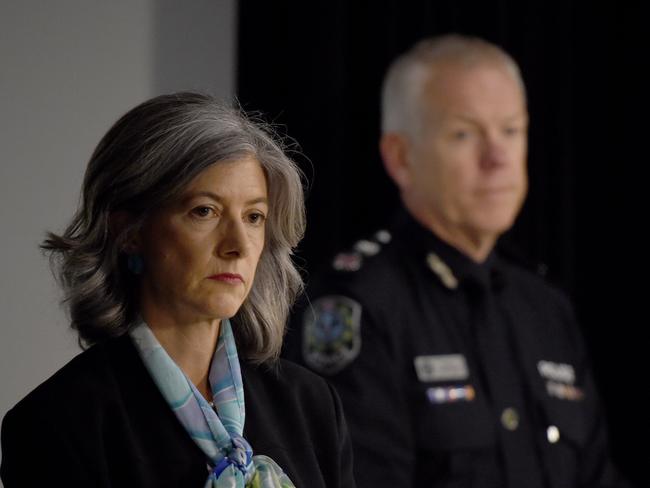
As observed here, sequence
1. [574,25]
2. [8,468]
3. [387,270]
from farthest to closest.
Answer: [574,25]
[387,270]
[8,468]

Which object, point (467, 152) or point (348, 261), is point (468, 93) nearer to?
point (467, 152)

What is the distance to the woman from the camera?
3.80ft

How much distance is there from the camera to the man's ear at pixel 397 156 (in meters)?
2.40

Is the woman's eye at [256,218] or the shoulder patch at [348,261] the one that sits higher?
the woman's eye at [256,218]

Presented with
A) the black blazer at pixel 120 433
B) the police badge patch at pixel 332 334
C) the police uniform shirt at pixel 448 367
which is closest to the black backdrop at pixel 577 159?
the police uniform shirt at pixel 448 367

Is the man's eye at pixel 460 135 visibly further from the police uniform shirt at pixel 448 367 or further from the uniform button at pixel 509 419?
the uniform button at pixel 509 419

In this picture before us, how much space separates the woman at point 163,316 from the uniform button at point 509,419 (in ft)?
3.22

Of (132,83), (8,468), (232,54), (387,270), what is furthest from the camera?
(232,54)

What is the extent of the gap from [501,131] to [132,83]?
712mm

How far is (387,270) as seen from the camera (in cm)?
229

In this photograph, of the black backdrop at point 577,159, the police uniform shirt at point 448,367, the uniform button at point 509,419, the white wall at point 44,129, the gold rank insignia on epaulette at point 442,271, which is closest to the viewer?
the white wall at point 44,129

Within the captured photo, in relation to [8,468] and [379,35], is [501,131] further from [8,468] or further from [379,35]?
[8,468]

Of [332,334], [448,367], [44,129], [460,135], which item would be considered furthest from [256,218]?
[460,135]

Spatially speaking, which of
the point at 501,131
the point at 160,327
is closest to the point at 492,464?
the point at 501,131
